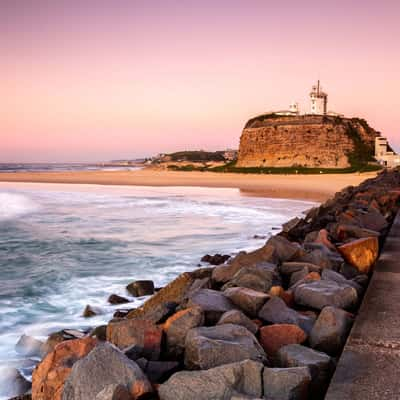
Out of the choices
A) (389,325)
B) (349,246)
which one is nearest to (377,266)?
(349,246)

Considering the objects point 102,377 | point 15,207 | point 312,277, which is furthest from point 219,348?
point 15,207

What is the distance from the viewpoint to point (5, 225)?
14781 mm

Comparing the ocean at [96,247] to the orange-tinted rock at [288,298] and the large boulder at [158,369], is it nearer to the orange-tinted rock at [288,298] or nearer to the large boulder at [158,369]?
the large boulder at [158,369]

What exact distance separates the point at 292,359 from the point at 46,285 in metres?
5.94

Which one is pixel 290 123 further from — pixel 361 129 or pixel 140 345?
pixel 140 345

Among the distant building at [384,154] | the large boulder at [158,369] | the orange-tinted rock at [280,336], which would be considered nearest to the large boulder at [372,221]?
the orange-tinted rock at [280,336]

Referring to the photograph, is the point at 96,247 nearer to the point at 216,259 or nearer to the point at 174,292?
the point at 216,259

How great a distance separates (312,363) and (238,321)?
0.65 m

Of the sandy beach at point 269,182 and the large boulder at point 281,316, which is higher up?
the large boulder at point 281,316

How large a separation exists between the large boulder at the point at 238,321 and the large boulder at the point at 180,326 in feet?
0.53

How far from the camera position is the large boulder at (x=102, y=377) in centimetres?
218

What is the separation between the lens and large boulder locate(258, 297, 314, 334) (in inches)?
125

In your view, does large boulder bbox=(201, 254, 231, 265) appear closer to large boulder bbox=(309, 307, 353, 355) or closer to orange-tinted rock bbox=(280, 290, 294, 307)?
orange-tinted rock bbox=(280, 290, 294, 307)

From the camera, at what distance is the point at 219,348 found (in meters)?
2.48
